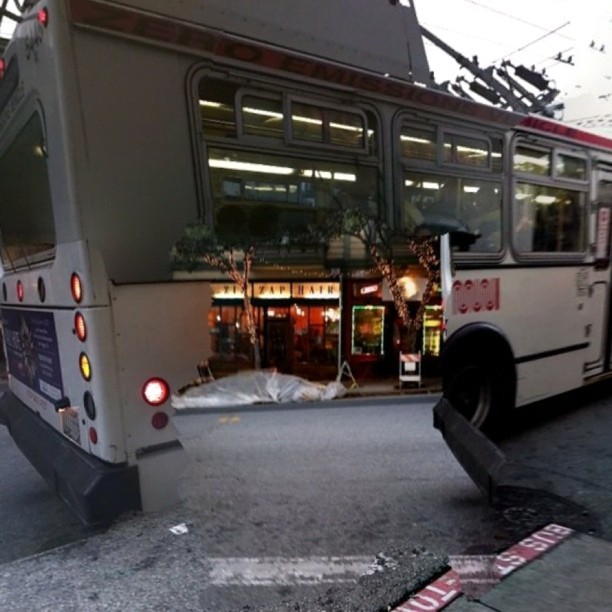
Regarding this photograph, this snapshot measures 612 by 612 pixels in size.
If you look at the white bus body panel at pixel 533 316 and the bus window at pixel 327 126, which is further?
the white bus body panel at pixel 533 316

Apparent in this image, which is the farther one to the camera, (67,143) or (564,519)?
(564,519)

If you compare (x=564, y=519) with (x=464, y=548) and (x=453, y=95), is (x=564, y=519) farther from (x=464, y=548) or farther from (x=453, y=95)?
(x=453, y=95)

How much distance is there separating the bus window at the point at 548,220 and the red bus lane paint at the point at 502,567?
2.36 metres

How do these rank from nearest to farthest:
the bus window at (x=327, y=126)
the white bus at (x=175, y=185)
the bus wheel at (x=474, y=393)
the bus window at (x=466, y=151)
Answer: the white bus at (x=175, y=185) → the bus window at (x=327, y=126) → the bus window at (x=466, y=151) → the bus wheel at (x=474, y=393)

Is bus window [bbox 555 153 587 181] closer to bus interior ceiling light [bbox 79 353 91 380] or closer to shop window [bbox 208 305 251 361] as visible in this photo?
shop window [bbox 208 305 251 361]

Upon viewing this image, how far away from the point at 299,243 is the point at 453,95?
1783 millimetres

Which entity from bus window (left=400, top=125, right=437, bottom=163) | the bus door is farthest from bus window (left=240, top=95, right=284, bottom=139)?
the bus door

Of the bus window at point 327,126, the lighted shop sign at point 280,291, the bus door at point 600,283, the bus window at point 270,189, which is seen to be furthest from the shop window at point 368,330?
the bus door at point 600,283

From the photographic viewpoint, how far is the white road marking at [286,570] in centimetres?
258

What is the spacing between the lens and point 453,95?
11.9 feet

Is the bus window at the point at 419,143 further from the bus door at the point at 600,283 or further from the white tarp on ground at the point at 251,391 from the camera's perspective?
the bus door at the point at 600,283

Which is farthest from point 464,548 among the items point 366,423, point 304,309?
point 304,309

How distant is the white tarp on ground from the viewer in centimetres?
284

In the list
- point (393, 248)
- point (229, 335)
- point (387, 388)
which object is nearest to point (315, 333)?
point (229, 335)
